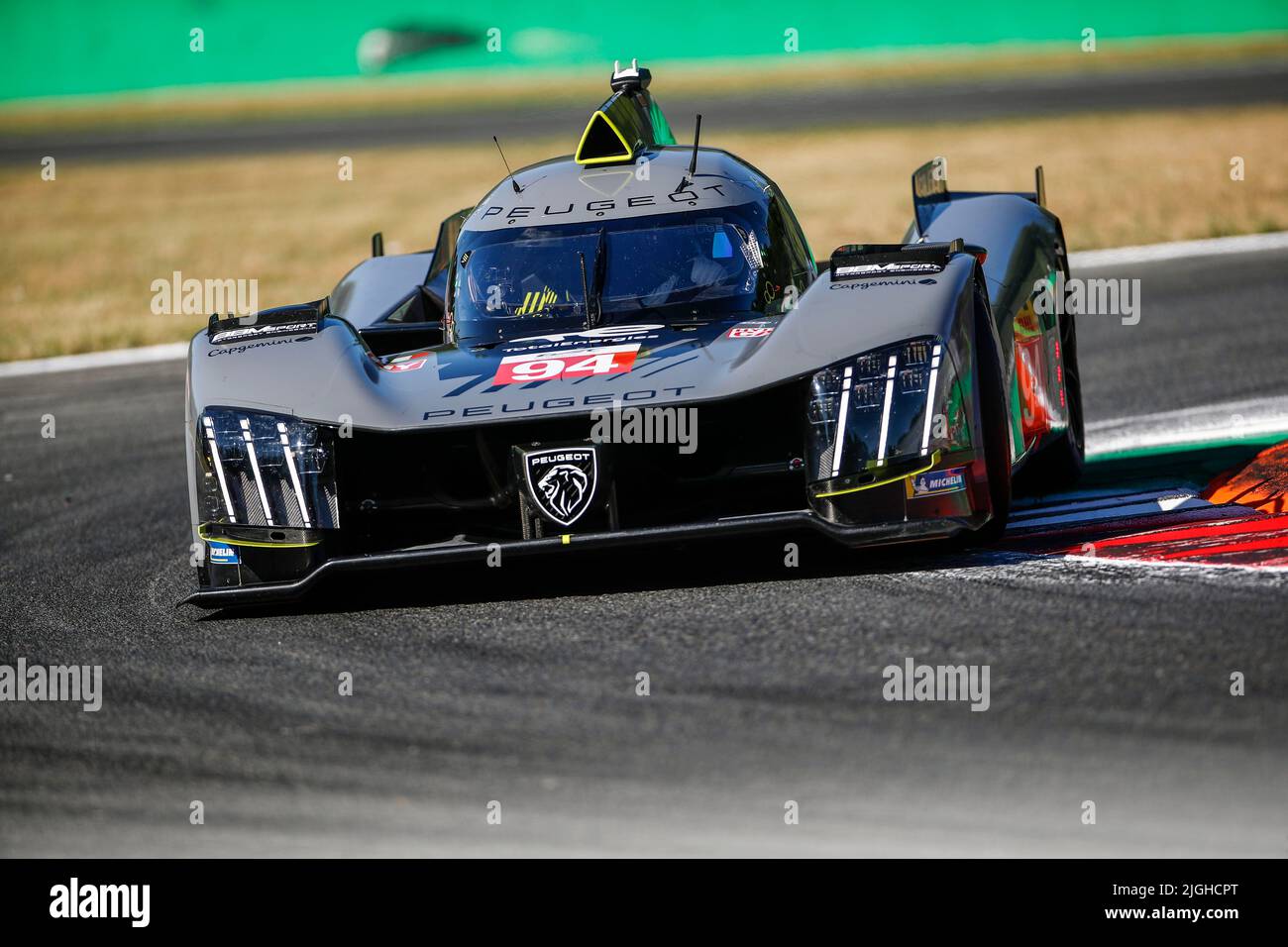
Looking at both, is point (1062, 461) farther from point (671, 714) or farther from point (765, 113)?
point (765, 113)

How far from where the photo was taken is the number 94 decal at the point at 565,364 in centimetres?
605

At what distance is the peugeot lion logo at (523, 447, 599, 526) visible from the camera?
5.78 metres

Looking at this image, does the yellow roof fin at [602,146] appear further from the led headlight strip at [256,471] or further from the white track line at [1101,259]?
the white track line at [1101,259]

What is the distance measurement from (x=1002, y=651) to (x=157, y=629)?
10.1 ft

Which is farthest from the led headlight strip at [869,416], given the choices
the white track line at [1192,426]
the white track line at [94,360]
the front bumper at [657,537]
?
the white track line at [94,360]

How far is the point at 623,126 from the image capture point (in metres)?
8.10

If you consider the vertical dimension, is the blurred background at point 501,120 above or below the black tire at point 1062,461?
above

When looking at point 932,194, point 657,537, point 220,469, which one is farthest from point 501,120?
point 657,537

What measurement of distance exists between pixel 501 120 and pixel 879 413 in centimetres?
3070

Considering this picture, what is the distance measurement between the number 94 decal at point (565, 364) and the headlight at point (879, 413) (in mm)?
740

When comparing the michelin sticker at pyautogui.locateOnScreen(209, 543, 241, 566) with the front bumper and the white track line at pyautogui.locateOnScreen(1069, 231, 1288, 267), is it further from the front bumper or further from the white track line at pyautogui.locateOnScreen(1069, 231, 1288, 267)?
the white track line at pyautogui.locateOnScreen(1069, 231, 1288, 267)

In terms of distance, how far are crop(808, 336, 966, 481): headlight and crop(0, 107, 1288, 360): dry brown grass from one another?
11234 millimetres

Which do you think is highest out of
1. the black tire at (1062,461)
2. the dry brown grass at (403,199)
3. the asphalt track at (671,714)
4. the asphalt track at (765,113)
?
the asphalt track at (765,113)
